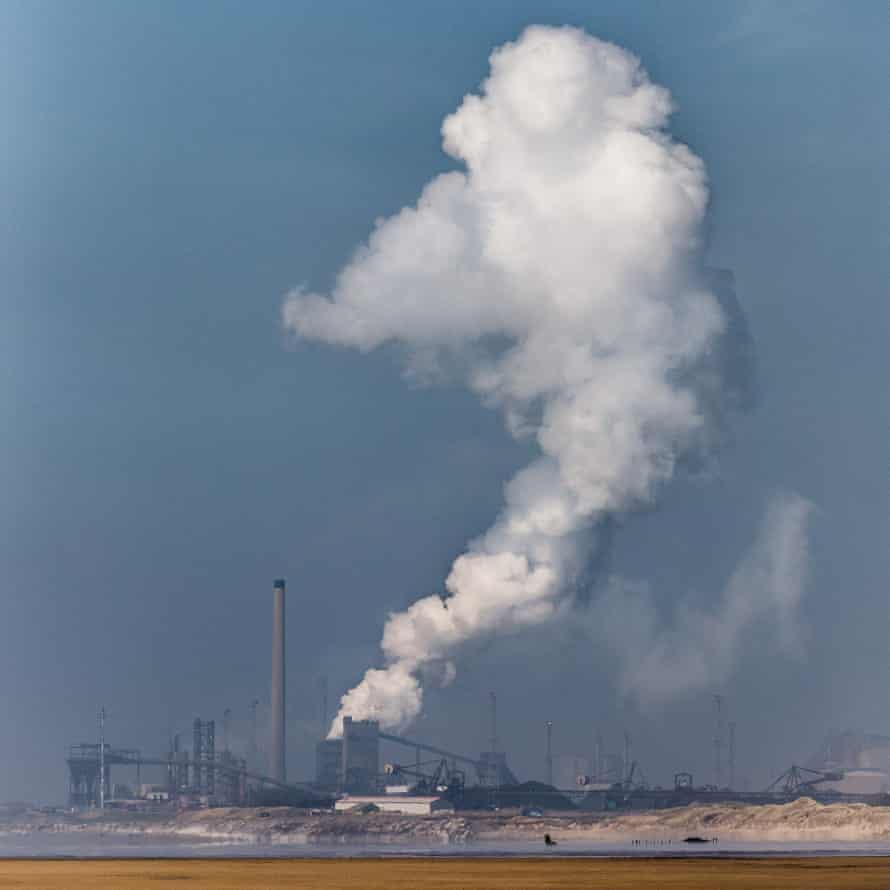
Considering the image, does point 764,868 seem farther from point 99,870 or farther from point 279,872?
point 99,870

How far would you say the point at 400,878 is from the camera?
11969 centimetres

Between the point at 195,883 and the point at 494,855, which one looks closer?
the point at 195,883

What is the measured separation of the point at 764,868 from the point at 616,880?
1756 centimetres

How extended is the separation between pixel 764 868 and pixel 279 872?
32849 millimetres

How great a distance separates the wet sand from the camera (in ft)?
367

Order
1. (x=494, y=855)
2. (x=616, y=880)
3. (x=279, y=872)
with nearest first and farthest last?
(x=616, y=880) → (x=279, y=872) → (x=494, y=855)

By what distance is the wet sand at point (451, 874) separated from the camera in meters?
112

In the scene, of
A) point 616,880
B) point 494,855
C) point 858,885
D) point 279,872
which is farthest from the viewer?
point 494,855

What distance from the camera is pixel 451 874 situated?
406 ft

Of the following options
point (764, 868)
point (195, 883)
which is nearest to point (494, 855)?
point (764, 868)

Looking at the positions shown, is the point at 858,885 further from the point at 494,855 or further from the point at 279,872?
the point at 494,855

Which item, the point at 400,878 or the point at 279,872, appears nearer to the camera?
the point at 400,878

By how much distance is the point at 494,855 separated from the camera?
163125 mm

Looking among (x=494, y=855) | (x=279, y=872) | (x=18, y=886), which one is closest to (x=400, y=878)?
(x=279, y=872)
